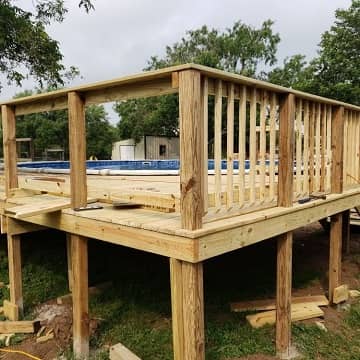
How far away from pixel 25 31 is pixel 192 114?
7271mm

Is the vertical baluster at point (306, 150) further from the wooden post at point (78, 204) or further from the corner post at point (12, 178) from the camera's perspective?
the corner post at point (12, 178)

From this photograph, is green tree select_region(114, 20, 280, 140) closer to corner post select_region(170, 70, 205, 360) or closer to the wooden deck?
the wooden deck

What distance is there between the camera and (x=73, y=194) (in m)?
3.14

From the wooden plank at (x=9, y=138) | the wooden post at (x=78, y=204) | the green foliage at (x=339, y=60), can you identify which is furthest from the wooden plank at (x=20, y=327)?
the green foliage at (x=339, y=60)

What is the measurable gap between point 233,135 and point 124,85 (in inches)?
34.9

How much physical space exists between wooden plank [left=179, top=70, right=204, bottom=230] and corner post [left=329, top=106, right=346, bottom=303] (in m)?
2.26

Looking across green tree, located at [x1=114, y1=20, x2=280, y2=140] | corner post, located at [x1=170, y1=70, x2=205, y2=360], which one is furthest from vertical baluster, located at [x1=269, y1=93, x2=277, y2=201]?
green tree, located at [x1=114, y1=20, x2=280, y2=140]

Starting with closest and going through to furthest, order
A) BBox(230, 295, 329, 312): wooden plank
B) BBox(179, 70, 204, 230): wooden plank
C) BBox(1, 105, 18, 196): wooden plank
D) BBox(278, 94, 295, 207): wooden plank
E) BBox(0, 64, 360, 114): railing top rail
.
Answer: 1. BBox(179, 70, 204, 230): wooden plank
2. BBox(0, 64, 360, 114): railing top rail
3. BBox(278, 94, 295, 207): wooden plank
4. BBox(1, 105, 18, 196): wooden plank
5. BBox(230, 295, 329, 312): wooden plank

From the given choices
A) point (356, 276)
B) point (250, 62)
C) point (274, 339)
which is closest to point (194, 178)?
point (274, 339)

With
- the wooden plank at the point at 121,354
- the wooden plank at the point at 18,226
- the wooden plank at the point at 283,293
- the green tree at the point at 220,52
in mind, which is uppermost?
the green tree at the point at 220,52

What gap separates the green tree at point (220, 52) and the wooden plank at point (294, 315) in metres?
20.0

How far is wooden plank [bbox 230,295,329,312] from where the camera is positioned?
12.7ft

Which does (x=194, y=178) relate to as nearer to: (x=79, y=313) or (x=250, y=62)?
(x=79, y=313)

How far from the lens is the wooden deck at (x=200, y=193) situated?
221cm
